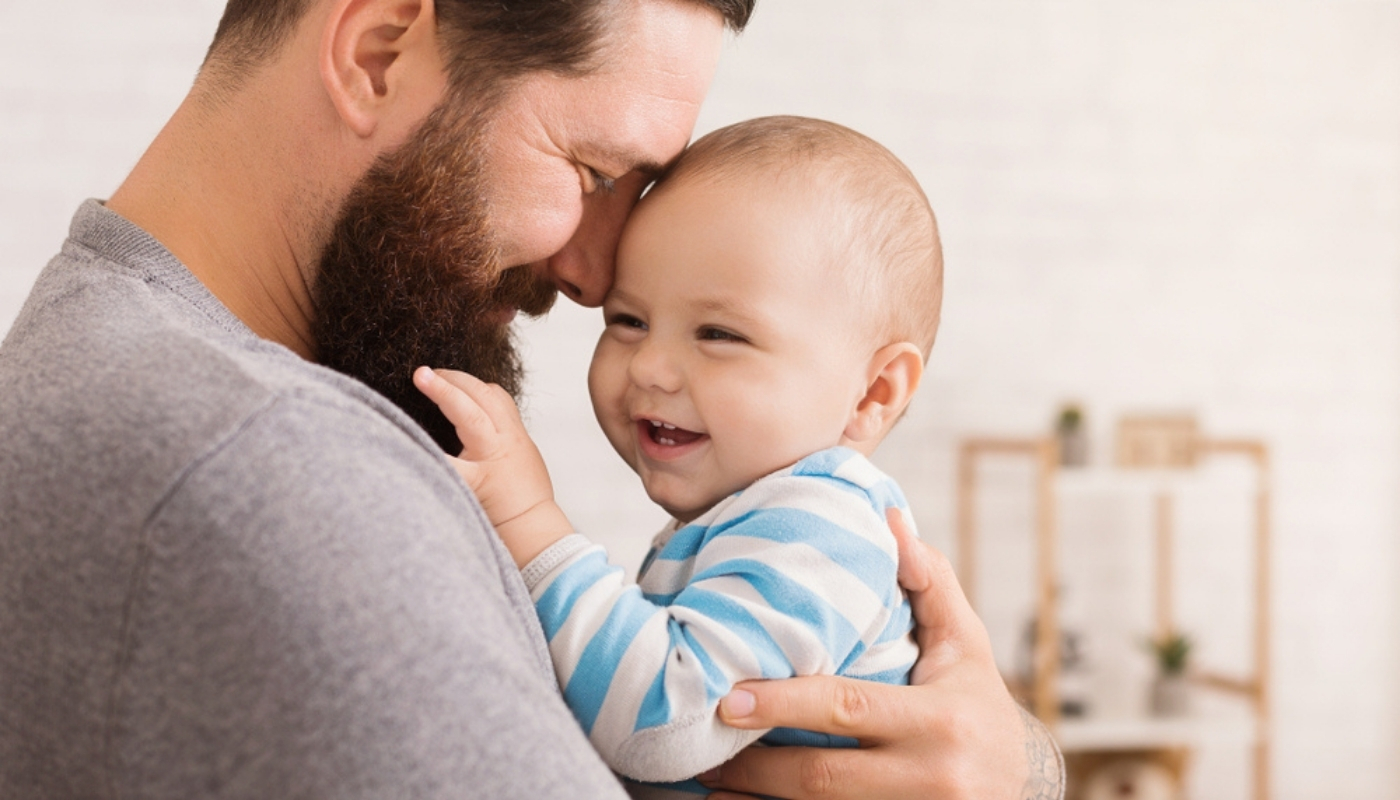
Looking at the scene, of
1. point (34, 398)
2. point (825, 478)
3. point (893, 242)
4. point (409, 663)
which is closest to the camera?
point (409, 663)

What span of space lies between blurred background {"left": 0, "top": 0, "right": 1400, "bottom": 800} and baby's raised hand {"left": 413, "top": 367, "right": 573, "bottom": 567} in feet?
7.80

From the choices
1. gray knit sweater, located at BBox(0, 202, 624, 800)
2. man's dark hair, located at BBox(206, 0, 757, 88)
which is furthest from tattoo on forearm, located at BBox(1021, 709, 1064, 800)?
man's dark hair, located at BBox(206, 0, 757, 88)

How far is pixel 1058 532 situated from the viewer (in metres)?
3.94

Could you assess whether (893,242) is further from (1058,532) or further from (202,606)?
(1058,532)

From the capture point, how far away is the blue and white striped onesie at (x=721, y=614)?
97 centimetres

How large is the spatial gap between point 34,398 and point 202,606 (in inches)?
9.5

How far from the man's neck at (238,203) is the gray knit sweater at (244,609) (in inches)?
12.4

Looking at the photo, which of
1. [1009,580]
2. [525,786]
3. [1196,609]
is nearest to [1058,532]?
[1009,580]

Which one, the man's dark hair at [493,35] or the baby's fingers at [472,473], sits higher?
the man's dark hair at [493,35]

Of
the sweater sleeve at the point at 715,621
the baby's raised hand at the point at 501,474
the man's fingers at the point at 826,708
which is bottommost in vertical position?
the man's fingers at the point at 826,708

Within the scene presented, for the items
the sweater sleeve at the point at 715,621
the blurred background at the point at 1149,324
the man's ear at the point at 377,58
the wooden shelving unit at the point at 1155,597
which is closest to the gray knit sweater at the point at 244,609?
the sweater sleeve at the point at 715,621

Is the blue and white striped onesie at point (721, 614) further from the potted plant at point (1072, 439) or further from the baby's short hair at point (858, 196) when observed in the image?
the potted plant at point (1072, 439)

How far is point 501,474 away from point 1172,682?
307 centimetres

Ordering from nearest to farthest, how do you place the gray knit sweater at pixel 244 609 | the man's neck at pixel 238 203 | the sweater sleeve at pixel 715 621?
1. the gray knit sweater at pixel 244 609
2. the sweater sleeve at pixel 715 621
3. the man's neck at pixel 238 203
